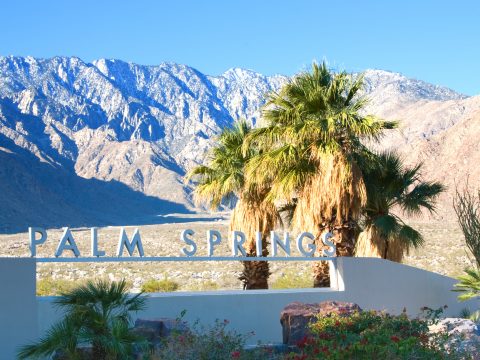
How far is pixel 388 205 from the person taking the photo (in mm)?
21156

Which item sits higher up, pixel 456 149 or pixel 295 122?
pixel 456 149

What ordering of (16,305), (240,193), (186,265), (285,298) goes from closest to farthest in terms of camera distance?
1. (16,305)
2. (285,298)
3. (240,193)
4. (186,265)

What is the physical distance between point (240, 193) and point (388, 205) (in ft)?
12.5

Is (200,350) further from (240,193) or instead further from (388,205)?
(388,205)

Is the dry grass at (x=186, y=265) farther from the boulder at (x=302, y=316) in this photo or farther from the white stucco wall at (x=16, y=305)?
the white stucco wall at (x=16, y=305)

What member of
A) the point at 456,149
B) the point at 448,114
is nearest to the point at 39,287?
the point at 456,149

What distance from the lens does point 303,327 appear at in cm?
1304

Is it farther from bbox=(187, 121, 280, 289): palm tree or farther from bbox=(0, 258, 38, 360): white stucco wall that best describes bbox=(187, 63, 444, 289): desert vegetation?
bbox=(0, 258, 38, 360): white stucco wall

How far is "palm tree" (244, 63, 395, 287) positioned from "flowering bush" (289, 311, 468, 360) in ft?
19.1

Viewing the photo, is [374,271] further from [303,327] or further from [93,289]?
[93,289]

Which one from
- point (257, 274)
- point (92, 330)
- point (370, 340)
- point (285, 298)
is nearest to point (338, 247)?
point (257, 274)

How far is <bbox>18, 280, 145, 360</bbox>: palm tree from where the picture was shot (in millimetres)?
10344

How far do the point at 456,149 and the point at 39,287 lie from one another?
89580 mm

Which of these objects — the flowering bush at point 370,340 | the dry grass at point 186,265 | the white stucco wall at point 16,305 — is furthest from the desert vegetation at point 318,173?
the dry grass at point 186,265
